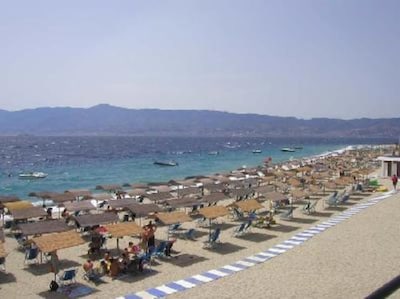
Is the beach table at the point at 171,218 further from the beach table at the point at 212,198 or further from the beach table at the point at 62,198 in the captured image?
the beach table at the point at 62,198

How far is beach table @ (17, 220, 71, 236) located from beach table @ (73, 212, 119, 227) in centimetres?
81

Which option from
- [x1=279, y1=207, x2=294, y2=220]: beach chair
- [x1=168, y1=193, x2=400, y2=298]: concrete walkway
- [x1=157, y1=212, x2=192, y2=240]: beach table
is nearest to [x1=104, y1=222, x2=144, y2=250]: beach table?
[x1=157, y1=212, x2=192, y2=240]: beach table

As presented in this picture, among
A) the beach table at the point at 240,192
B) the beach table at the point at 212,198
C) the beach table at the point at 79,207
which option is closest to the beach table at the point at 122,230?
the beach table at the point at 79,207

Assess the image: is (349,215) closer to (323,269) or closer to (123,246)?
(323,269)

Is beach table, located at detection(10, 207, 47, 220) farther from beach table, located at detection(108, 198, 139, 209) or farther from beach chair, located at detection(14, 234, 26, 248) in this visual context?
beach table, located at detection(108, 198, 139, 209)

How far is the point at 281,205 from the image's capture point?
2530 centimetres

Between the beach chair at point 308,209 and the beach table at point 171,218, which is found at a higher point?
the beach table at point 171,218

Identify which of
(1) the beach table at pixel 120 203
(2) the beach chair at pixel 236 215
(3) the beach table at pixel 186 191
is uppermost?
(1) the beach table at pixel 120 203

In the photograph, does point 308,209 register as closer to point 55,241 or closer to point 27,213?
point 27,213

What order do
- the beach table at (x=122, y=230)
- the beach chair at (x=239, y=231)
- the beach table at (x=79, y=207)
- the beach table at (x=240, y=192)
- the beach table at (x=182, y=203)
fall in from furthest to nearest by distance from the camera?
the beach table at (x=240, y=192) < the beach table at (x=182, y=203) < the beach table at (x=79, y=207) < the beach chair at (x=239, y=231) < the beach table at (x=122, y=230)

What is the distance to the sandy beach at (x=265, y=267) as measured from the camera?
37.0ft

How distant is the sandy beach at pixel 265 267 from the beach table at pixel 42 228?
105cm

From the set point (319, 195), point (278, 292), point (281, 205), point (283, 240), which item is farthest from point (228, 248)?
point (319, 195)

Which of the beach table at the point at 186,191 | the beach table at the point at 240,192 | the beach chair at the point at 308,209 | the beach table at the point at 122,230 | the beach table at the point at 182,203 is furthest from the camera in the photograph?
the beach table at the point at 186,191
